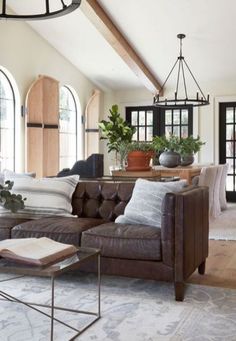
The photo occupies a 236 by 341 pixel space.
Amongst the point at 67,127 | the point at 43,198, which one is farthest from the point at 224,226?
the point at 67,127

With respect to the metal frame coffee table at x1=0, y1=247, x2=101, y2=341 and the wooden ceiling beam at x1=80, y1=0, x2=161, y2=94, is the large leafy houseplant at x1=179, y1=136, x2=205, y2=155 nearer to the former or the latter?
the wooden ceiling beam at x1=80, y1=0, x2=161, y2=94

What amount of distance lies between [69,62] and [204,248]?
5341 mm

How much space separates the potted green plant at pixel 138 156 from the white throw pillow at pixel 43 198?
1025mm

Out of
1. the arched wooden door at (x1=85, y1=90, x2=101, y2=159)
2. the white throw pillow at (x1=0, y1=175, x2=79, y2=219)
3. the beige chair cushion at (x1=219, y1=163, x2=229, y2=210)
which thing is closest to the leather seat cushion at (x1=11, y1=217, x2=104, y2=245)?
the white throw pillow at (x1=0, y1=175, x2=79, y2=219)

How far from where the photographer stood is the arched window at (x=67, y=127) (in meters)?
8.14

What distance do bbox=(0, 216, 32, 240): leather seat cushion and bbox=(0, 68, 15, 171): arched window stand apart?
294cm

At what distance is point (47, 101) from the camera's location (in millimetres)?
6914

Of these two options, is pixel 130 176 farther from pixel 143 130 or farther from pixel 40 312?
pixel 143 130

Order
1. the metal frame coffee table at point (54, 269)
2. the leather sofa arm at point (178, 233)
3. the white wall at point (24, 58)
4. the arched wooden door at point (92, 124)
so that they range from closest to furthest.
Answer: the metal frame coffee table at point (54, 269) < the leather sofa arm at point (178, 233) < the white wall at point (24, 58) < the arched wooden door at point (92, 124)

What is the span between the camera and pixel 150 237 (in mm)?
3180

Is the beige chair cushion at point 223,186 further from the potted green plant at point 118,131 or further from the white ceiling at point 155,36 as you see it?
the potted green plant at point 118,131

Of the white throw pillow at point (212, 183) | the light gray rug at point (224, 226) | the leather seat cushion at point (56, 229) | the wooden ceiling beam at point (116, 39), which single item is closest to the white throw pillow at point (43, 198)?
the leather seat cushion at point (56, 229)

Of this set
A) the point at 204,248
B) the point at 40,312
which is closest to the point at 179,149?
the point at 204,248

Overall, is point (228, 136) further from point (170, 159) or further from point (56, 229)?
point (56, 229)
